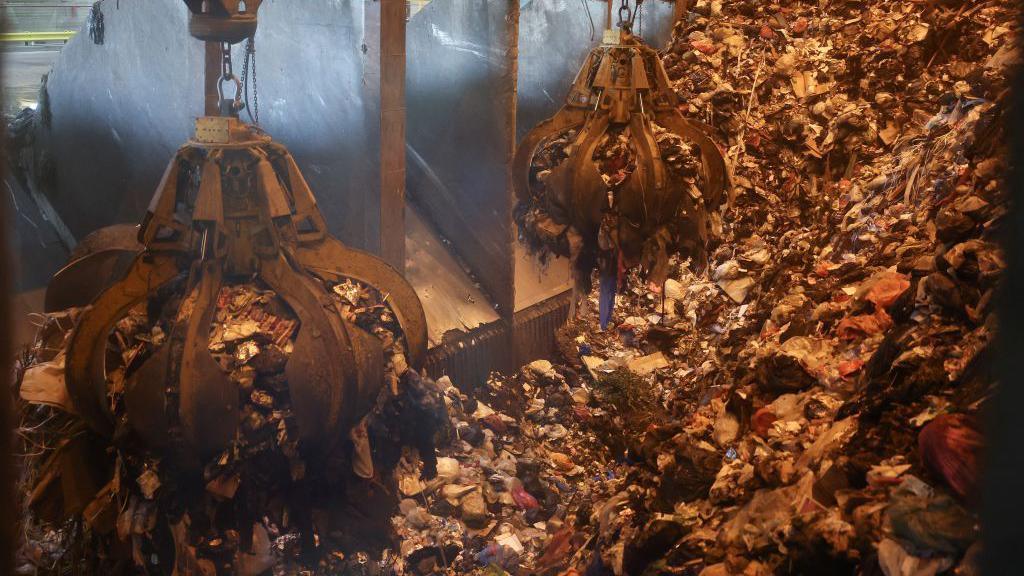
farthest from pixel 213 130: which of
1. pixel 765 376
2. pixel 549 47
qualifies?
pixel 549 47

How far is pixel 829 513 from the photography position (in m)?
2.60

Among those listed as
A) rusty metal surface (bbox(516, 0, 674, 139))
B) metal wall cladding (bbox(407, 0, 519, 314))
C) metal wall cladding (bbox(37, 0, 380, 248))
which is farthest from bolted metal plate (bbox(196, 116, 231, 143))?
rusty metal surface (bbox(516, 0, 674, 139))

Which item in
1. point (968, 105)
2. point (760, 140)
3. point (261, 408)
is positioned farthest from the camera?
point (760, 140)

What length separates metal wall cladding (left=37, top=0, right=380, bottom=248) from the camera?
4.65 meters

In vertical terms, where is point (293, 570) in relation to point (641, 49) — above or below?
below

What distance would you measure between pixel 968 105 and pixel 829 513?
3.09 meters

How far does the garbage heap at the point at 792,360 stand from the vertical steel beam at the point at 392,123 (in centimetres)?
120

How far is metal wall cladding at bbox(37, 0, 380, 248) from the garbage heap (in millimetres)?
1641

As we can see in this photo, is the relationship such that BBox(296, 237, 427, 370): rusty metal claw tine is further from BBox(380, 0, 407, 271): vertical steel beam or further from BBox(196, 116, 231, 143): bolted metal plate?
BBox(380, 0, 407, 271): vertical steel beam

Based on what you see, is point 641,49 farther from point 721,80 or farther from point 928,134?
point 721,80

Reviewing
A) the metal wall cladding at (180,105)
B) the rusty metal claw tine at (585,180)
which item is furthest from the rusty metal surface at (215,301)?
the metal wall cladding at (180,105)

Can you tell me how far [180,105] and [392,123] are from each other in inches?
42.6

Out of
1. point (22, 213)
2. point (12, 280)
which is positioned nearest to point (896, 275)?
point (12, 280)

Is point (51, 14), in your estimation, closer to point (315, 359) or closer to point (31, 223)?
point (31, 223)
